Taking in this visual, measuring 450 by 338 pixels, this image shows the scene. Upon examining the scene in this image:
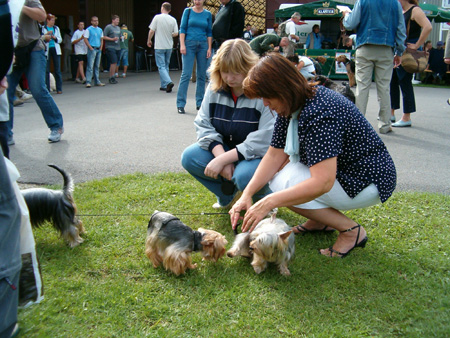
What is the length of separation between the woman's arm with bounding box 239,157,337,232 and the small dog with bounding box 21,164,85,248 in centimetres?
142

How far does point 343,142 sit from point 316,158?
0.36m

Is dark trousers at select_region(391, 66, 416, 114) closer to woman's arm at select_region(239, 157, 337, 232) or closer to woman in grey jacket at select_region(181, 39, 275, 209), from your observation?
woman in grey jacket at select_region(181, 39, 275, 209)

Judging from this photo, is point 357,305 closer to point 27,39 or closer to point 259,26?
point 27,39

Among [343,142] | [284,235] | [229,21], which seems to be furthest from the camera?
[229,21]

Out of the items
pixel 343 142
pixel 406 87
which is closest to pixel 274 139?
pixel 343 142

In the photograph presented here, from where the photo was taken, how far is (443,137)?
6.99 metres

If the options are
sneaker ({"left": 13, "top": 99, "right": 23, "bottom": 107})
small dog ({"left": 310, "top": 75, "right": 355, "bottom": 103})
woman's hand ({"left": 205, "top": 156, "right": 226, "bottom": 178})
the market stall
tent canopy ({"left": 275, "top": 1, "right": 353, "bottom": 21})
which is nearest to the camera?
woman's hand ({"left": 205, "top": 156, "right": 226, "bottom": 178})

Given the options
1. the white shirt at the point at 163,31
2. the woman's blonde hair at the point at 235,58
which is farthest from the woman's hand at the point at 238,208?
the white shirt at the point at 163,31

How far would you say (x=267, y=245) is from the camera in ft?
8.80

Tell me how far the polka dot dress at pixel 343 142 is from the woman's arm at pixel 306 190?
6 cm

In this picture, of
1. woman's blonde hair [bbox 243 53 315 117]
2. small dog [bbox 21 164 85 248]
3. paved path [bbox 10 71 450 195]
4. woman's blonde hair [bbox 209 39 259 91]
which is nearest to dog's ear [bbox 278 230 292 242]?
woman's blonde hair [bbox 243 53 315 117]

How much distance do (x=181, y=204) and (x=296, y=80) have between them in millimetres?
1871

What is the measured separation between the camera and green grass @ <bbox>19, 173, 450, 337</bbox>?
2.34 meters

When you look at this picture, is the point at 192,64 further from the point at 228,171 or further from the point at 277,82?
the point at 277,82
